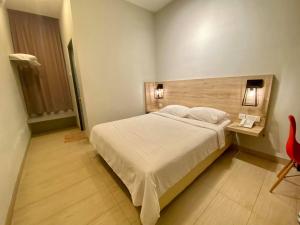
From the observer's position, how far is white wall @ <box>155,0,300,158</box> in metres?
1.73

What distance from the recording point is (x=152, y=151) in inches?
54.6

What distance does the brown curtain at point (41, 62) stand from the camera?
336 cm

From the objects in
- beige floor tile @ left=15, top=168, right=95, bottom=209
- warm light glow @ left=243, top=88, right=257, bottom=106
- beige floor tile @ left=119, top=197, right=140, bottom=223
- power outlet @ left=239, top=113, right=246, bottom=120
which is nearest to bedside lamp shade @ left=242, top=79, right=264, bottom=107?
warm light glow @ left=243, top=88, right=257, bottom=106

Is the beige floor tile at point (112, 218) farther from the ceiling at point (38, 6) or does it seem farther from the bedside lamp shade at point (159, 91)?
the ceiling at point (38, 6)

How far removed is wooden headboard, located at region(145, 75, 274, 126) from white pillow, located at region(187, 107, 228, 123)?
0.23 meters

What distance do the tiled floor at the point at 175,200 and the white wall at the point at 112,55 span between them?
1.23 m

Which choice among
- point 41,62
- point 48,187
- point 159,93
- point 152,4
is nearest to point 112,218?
point 48,187

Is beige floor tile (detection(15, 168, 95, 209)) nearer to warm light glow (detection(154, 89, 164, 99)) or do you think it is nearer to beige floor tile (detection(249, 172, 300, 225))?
beige floor tile (detection(249, 172, 300, 225))

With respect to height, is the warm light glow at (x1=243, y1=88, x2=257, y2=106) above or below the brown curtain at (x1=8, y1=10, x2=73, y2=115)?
below

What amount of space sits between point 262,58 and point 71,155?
12.1ft

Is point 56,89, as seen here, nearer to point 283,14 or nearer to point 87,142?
point 87,142

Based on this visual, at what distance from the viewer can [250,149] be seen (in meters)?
2.29

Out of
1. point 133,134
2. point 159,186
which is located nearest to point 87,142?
point 133,134

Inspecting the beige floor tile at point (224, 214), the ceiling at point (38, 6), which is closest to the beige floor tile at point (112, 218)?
the beige floor tile at point (224, 214)
